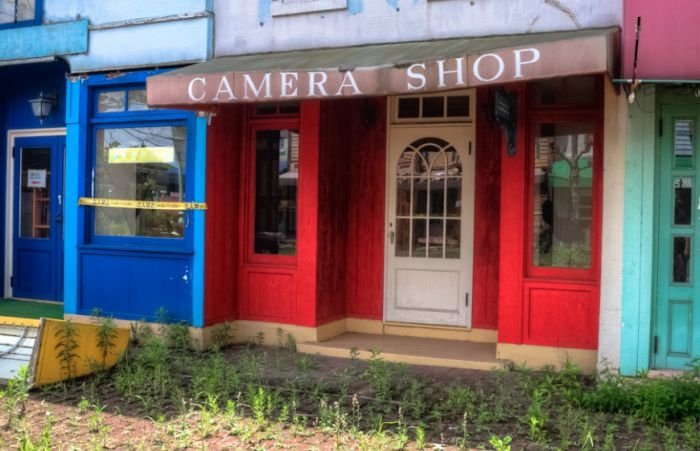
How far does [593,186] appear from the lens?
6.73 meters

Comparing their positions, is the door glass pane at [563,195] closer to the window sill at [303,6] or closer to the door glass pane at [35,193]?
the window sill at [303,6]

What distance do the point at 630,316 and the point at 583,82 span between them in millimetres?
2299

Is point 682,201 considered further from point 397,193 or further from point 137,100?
point 137,100

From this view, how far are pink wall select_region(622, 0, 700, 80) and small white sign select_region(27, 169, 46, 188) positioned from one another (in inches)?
314

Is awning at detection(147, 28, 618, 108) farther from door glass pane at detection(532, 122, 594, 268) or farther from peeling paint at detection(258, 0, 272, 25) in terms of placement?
door glass pane at detection(532, 122, 594, 268)

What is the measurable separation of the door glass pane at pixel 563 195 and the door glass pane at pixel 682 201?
2.73ft

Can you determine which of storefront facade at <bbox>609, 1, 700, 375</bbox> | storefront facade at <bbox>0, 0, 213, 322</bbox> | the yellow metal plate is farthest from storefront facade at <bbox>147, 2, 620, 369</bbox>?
the yellow metal plate

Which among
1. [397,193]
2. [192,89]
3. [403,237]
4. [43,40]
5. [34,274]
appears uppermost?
[43,40]

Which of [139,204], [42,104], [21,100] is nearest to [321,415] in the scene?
[139,204]

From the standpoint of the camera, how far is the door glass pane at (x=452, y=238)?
7.88 meters

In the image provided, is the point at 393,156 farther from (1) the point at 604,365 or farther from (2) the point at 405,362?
(1) the point at 604,365

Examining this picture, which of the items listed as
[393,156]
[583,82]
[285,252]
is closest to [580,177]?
[583,82]

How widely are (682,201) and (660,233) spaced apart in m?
0.33

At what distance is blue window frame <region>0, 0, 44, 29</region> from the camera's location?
888 centimetres
